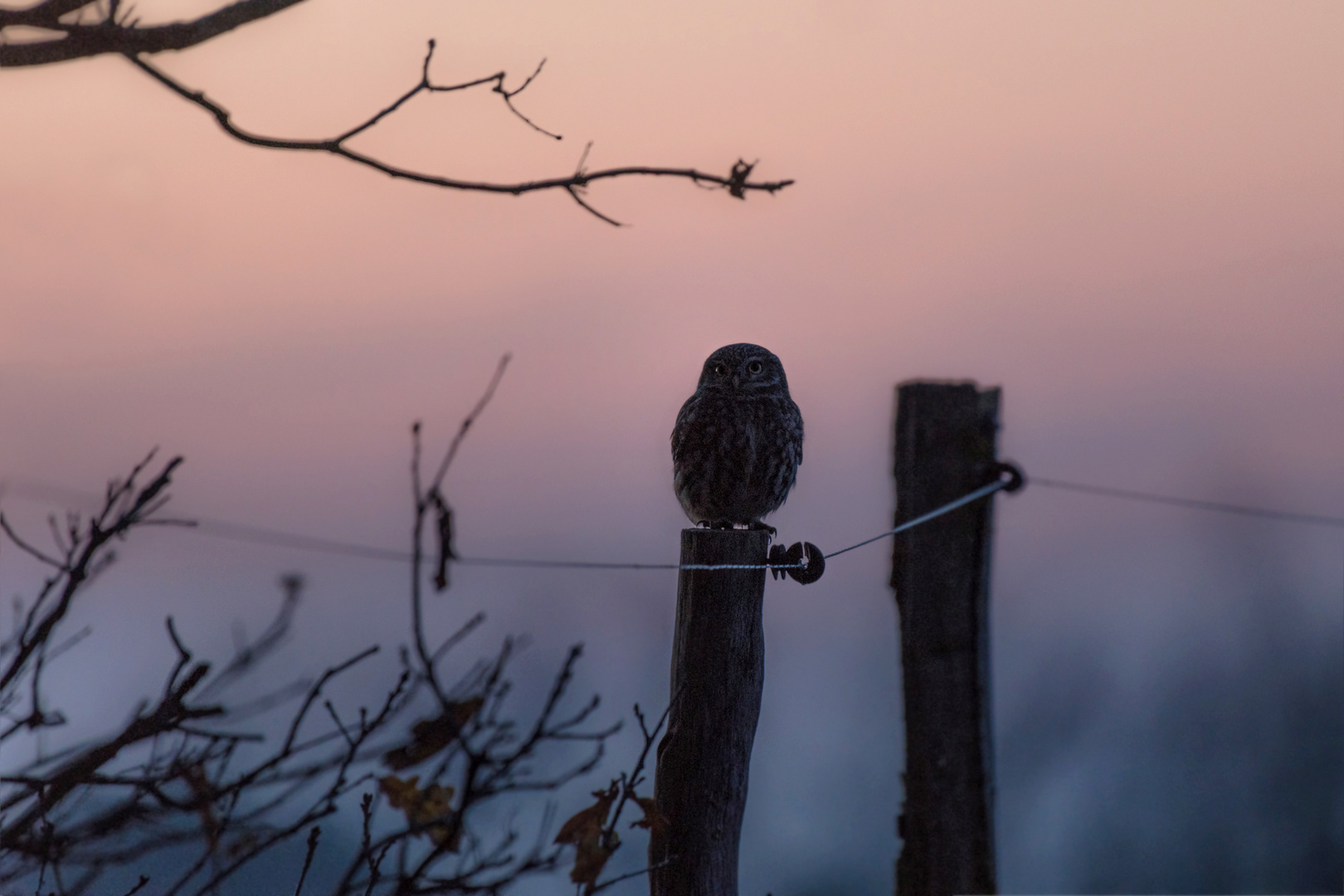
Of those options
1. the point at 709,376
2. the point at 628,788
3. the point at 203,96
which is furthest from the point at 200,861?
the point at 709,376

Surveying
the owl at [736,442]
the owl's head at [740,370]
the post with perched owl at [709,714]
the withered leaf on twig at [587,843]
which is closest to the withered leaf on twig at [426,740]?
the withered leaf on twig at [587,843]

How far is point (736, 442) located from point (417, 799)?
2106mm

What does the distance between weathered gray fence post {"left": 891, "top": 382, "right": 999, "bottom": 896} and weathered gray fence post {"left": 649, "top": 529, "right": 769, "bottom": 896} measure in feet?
2.64

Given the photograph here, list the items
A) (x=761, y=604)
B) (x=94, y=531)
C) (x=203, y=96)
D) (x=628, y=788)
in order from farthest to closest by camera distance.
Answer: (x=761, y=604) → (x=628, y=788) → (x=203, y=96) → (x=94, y=531)

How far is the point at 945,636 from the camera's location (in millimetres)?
3385

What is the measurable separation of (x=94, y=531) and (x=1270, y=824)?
12.3m

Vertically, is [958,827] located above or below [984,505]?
below

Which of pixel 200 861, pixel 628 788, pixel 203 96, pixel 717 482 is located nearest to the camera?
pixel 200 861

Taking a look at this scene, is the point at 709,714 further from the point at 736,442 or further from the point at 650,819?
the point at 736,442

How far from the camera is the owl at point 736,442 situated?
13.0ft

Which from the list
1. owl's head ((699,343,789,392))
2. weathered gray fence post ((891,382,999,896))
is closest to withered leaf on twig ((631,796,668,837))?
weathered gray fence post ((891,382,999,896))

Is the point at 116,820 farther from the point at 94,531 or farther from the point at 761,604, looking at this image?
the point at 761,604

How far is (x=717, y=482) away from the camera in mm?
3943

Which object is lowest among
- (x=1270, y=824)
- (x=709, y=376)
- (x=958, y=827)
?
(x=1270, y=824)
